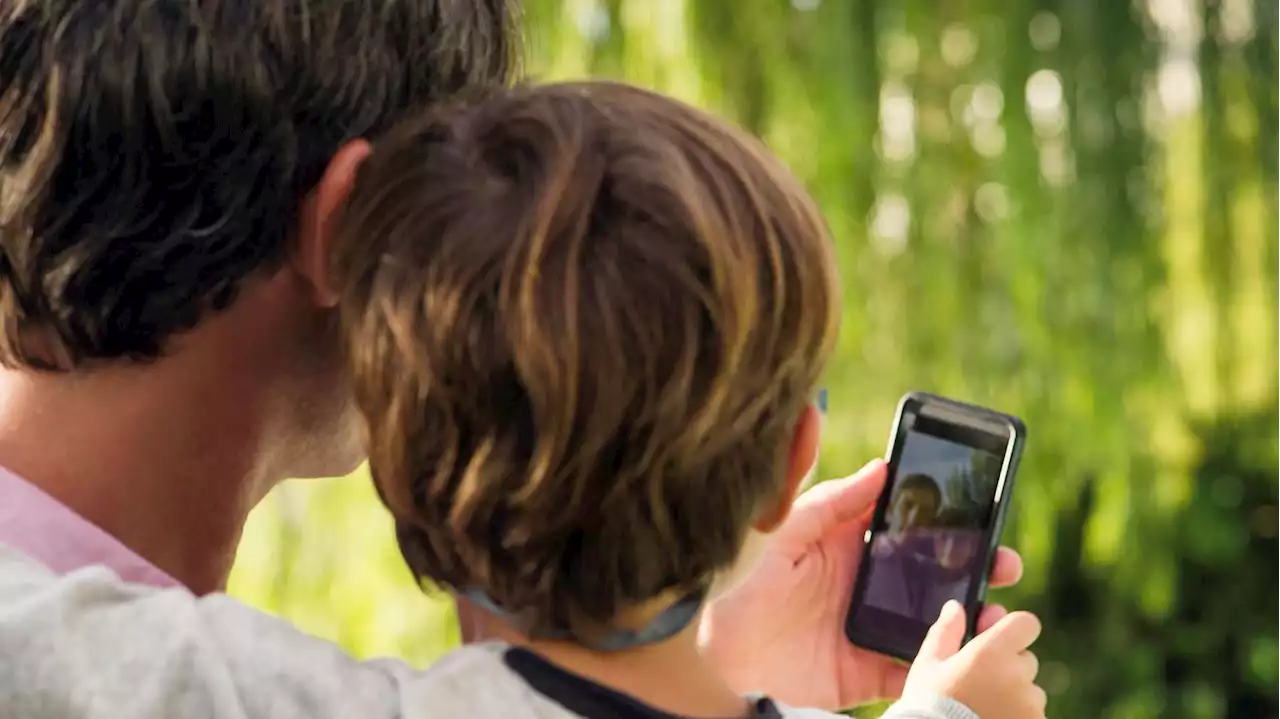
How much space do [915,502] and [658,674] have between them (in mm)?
237

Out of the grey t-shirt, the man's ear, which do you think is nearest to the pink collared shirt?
the grey t-shirt

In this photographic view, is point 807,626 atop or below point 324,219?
below

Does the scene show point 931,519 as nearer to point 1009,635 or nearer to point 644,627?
point 1009,635

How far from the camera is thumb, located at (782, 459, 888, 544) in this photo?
88cm

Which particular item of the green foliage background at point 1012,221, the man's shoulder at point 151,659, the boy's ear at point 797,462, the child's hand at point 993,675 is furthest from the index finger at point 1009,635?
the green foliage background at point 1012,221

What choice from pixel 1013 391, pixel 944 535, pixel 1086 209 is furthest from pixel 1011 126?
pixel 944 535

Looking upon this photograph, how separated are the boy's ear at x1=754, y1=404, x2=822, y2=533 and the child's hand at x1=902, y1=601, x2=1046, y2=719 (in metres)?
0.11

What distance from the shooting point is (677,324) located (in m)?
0.64

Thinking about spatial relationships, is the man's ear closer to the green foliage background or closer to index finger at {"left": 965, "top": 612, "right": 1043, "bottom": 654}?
index finger at {"left": 965, "top": 612, "right": 1043, "bottom": 654}

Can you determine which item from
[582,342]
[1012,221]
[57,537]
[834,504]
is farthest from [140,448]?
[1012,221]

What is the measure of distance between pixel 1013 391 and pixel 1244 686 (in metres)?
0.97

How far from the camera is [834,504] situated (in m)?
0.89

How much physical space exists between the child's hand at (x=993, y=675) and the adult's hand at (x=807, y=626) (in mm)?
144

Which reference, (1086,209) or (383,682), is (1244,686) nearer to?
(1086,209)
